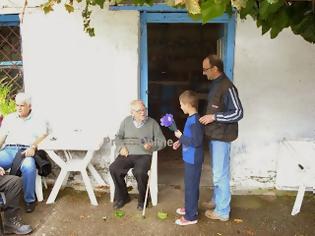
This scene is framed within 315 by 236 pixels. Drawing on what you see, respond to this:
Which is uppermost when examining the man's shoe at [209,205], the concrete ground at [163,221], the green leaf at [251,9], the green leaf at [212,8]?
the green leaf at [251,9]

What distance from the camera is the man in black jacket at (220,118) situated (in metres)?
4.21

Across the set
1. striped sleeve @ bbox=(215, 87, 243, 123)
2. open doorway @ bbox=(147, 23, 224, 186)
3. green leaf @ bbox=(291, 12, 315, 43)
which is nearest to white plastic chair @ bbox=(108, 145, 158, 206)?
striped sleeve @ bbox=(215, 87, 243, 123)

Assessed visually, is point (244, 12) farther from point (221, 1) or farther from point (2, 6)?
point (2, 6)

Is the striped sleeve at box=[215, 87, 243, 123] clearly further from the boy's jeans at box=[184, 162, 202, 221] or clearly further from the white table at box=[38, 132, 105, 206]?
the white table at box=[38, 132, 105, 206]

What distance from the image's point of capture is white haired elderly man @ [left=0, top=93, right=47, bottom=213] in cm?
476

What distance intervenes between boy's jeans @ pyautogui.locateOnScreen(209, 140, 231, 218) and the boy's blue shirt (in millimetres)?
218

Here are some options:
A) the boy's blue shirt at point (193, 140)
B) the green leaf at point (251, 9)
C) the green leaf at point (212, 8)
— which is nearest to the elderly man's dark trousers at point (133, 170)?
the boy's blue shirt at point (193, 140)

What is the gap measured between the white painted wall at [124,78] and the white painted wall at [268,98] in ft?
0.04

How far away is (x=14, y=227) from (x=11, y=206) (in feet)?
0.73

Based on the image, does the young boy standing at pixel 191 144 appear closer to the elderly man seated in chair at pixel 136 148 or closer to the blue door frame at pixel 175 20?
the elderly man seated in chair at pixel 136 148

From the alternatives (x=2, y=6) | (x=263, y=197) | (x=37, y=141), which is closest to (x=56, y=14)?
(x=2, y=6)

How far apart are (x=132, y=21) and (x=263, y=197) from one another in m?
2.80

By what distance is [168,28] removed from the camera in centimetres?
941

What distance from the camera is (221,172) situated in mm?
4406
